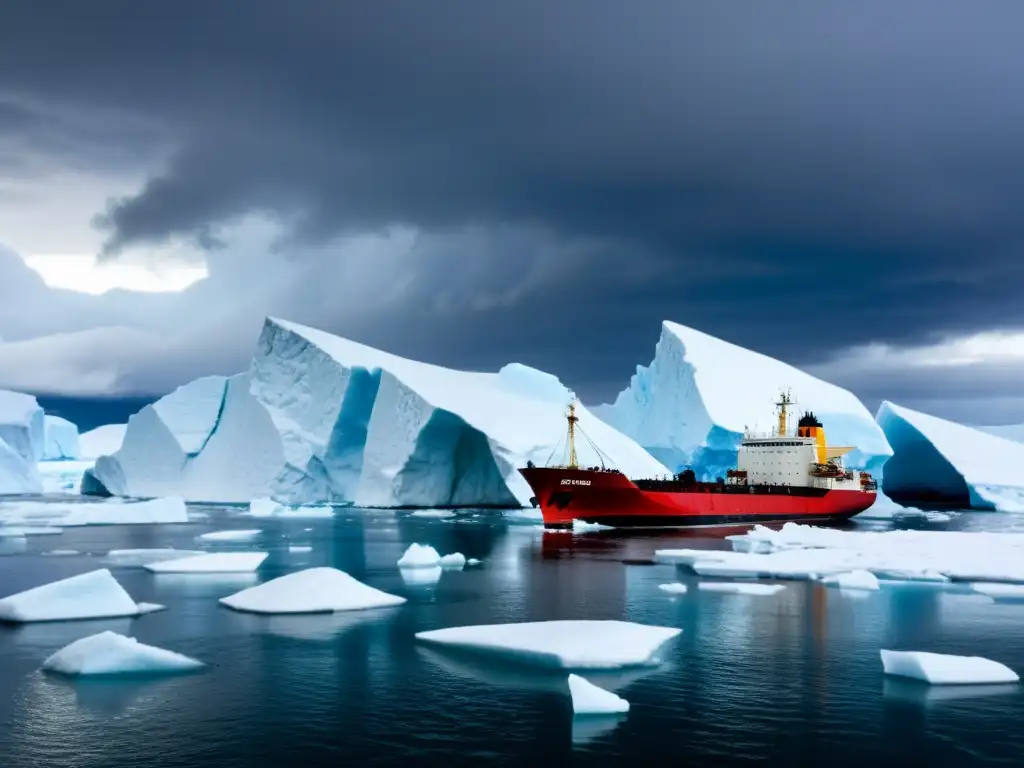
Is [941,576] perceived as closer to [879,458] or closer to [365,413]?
[365,413]

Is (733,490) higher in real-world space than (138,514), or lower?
higher

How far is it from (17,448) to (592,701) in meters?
44.8

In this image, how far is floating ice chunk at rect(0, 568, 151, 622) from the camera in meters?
10.3

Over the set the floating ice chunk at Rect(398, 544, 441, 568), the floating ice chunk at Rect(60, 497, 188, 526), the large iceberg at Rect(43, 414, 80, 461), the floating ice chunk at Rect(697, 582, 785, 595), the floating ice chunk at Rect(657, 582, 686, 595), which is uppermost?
the large iceberg at Rect(43, 414, 80, 461)

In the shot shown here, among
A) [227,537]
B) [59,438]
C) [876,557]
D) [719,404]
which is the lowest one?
[876,557]

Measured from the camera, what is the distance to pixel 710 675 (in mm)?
7965

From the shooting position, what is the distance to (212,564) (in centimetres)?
1486

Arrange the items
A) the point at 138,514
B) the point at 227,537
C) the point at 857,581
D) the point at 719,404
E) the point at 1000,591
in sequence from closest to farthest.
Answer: the point at 1000,591 < the point at 857,581 < the point at 227,537 < the point at 138,514 < the point at 719,404

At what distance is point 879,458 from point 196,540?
29.1 meters

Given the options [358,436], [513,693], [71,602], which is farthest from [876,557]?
[358,436]

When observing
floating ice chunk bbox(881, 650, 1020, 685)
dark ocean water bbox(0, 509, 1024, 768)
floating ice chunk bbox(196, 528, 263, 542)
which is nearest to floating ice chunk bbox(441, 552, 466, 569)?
dark ocean water bbox(0, 509, 1024, 768)

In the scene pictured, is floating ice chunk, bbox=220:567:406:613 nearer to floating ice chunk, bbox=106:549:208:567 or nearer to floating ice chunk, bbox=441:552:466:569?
floating ice chunk, bbox=441:552:466:569

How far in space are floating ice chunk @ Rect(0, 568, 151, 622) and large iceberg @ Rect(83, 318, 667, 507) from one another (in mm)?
19754

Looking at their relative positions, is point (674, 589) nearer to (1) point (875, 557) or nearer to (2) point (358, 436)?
(1) point (875, 557)
